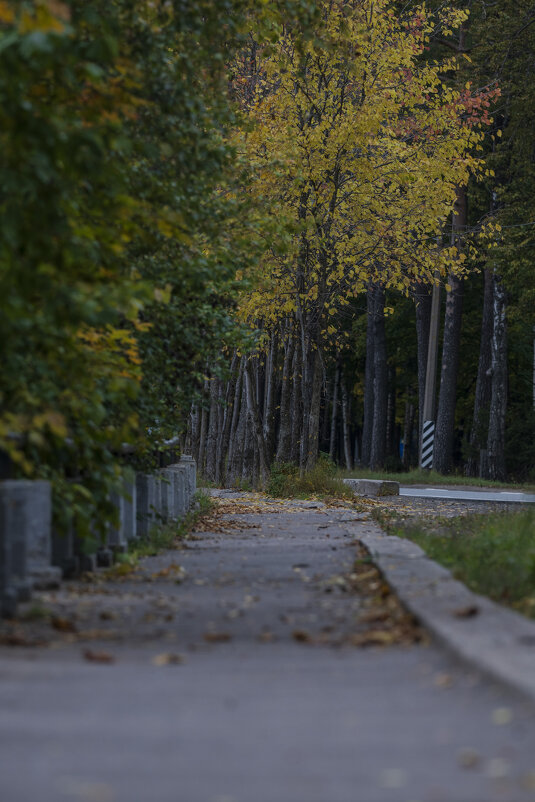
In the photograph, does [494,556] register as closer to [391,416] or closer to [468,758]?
[468,758]

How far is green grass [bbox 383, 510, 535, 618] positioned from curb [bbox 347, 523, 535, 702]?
17 cm

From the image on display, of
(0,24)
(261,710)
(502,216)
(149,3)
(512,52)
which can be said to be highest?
(512,52)

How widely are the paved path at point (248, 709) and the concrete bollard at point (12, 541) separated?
0.26 m

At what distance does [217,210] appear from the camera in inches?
495

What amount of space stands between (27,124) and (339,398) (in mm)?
56047

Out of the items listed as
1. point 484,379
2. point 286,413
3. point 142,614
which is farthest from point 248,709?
point 484,379

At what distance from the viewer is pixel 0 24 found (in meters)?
7.09

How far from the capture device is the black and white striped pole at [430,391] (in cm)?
3703

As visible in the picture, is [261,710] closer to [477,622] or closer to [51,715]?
A: [51,715]

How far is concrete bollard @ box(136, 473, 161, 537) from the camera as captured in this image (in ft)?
39.5

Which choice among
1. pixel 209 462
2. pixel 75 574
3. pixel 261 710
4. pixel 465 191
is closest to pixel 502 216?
pixel 465 191

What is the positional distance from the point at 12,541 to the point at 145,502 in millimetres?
5387

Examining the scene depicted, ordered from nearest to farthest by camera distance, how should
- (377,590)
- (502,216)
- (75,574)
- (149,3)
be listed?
(377,590) < (75,574) < (149,3) < (502,216)

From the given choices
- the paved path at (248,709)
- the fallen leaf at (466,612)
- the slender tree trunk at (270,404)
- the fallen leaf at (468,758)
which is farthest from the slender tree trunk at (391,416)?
the fallen leaf at (468,758)
